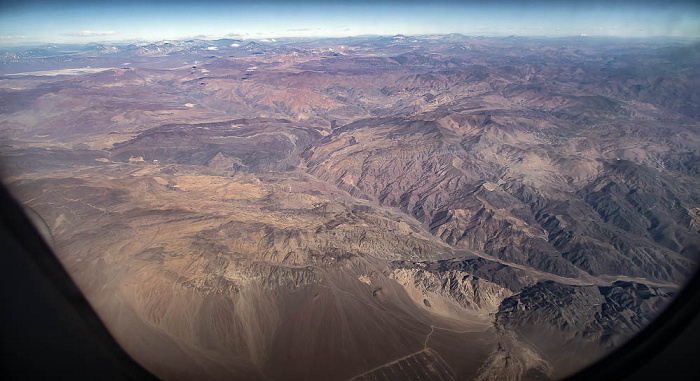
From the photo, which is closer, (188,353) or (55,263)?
(55,263)

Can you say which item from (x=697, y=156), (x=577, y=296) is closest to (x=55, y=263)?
(x=577, y=296)

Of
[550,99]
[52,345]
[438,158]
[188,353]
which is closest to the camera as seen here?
[52,345]

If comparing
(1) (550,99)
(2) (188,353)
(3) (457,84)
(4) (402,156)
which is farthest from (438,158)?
(3) (457,84)

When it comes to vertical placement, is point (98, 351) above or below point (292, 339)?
above

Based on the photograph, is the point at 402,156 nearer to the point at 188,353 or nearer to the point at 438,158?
the point at 438,158

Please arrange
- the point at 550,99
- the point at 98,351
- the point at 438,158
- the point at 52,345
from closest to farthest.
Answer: the point at 52,345 < the point at 98,351 < the point at 438,158 < the point at 550,99

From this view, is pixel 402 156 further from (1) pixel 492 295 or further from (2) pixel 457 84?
(2) pixel 457 84

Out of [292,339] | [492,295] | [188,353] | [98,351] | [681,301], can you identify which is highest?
[681,301]
